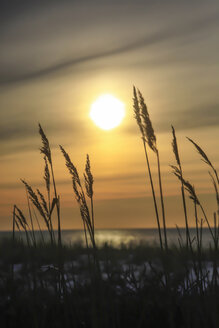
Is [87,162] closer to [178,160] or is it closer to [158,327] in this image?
[178,160]

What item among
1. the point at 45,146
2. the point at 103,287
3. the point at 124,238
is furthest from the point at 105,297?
the point at 124,238

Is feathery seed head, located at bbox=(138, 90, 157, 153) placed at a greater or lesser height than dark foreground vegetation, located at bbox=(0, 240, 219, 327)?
greater

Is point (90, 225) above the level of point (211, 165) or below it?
below

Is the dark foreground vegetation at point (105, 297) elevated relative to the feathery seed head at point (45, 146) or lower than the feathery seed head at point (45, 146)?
lower

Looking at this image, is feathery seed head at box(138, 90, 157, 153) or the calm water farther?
the calm water

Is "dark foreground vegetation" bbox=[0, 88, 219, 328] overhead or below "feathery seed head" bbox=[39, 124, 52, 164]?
below

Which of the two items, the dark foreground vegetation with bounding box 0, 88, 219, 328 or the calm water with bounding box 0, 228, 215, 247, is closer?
the dark foreground vegetation with bounding box 0, 88, 219, 328

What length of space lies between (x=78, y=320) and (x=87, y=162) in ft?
3.25

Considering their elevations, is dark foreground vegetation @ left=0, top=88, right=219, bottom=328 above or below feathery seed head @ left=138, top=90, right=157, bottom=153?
below

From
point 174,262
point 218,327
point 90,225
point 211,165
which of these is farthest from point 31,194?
point 174,262

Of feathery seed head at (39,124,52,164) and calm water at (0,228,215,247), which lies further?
calm water at (0,228,215,247)

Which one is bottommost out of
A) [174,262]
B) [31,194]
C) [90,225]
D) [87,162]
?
[174,262]

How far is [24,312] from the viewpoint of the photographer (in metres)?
3.41

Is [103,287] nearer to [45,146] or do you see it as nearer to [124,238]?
[45,146]
